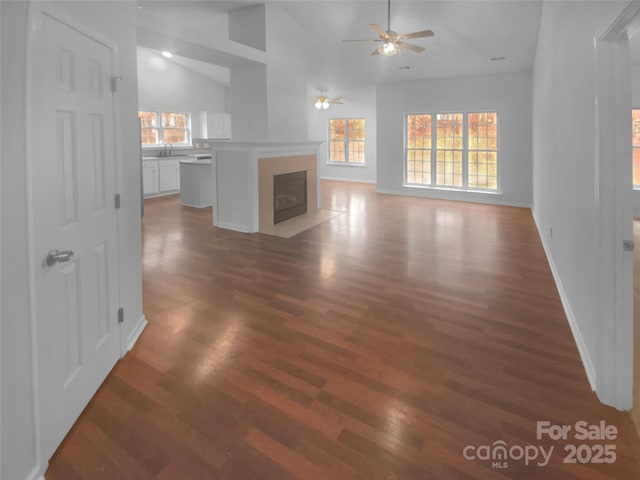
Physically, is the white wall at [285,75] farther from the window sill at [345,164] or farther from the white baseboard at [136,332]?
the window sill at [345,164]

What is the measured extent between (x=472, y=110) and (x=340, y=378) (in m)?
8.07

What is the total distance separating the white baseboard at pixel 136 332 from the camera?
2.67 m

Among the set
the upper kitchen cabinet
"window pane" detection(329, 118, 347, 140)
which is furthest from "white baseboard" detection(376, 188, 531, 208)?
the upper kitchen cabinet

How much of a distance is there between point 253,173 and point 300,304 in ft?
10.4

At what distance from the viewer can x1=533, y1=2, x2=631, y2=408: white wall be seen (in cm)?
210

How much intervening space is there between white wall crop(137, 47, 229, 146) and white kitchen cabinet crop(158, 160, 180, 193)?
1.35 meters

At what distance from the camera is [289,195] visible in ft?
23.3

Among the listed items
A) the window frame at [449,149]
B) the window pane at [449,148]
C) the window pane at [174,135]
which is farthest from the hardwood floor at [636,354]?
the window pane at [174,135]

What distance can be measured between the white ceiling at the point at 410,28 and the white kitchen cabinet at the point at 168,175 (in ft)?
12.2

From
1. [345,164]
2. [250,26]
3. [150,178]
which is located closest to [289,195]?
[250,26]

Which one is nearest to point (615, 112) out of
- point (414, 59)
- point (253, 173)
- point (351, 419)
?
point (351, 419)

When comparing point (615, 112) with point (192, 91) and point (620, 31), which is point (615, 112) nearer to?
point (620, 31)

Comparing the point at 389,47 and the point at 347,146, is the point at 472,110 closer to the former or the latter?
the point at 389,47

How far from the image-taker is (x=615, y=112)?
194 centimetres
